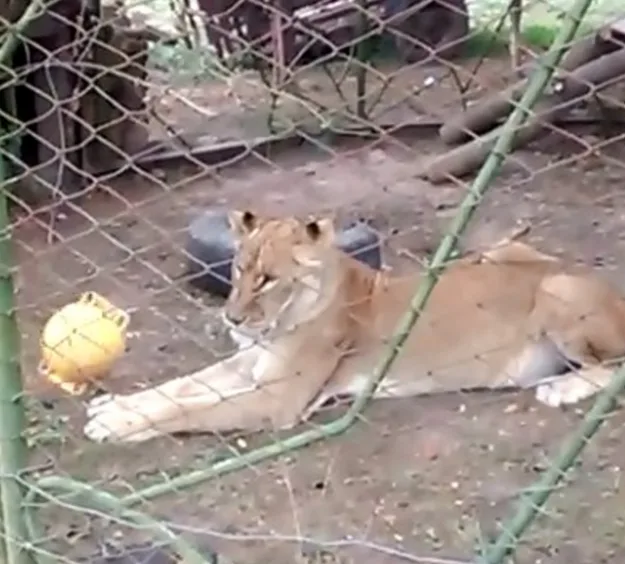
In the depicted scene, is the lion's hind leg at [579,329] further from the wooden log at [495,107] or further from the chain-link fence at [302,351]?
the wooden log at [495,107]

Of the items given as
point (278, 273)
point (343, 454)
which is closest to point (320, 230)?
point (278, 273)

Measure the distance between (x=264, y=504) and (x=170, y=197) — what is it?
2041mm

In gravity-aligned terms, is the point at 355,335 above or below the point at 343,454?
above

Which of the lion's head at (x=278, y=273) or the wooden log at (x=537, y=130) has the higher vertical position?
the lion's head at (x=278, y=273)

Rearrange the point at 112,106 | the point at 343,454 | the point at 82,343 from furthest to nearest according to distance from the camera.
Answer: the point at 112,106, the point at 343,454, the point at 82,343

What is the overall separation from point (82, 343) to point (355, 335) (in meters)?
0.64

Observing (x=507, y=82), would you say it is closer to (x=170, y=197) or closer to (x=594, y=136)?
(x=594, y=136)

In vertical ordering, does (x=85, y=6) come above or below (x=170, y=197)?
above

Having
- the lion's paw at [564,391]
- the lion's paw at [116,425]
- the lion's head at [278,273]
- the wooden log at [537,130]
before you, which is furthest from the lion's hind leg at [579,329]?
the wooden log at [537,130]

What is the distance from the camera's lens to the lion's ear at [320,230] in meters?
2.99

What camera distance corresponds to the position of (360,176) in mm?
4906

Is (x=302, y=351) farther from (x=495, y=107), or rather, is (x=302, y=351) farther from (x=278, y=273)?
(x=495, y=107)

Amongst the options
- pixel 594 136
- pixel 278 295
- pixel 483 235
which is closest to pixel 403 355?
pixel 278 295

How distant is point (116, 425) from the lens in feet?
9.73
